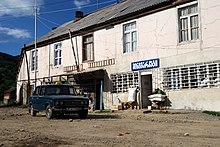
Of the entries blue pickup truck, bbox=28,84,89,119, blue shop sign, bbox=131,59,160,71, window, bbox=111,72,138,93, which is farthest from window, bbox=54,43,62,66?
blue pickup truck, bbox=28,84,89,119

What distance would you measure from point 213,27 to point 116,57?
791 centimetres

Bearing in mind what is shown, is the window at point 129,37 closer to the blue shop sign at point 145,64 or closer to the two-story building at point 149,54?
the two-story building at point 149,54

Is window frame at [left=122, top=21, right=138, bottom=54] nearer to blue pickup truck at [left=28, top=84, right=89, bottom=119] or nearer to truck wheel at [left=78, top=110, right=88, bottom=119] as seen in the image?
blue pickup truck at [left=28, top=84, right=89, bottom=119]

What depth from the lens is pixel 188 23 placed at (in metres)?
18.5

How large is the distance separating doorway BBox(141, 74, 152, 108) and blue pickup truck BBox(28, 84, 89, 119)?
6.46m

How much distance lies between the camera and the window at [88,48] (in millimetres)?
25656

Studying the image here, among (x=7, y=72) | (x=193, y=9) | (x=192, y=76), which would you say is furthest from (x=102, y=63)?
(x=7, y=72)

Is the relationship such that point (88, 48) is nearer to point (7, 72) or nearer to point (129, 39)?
point (129, 39)

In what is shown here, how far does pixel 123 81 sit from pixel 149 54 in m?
3.01

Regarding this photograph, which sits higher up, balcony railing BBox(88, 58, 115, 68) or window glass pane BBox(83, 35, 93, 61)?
window glass pane BBox(83, 35, 93, 61)

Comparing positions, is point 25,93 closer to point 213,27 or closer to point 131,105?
point 131,105

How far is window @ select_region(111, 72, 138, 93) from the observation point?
21.6 meters

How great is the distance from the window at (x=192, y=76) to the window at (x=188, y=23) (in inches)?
70.8

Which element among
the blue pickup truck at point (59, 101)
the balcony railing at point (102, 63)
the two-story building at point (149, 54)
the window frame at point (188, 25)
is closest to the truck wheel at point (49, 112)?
the blue pickup truck at point (59, 101)
